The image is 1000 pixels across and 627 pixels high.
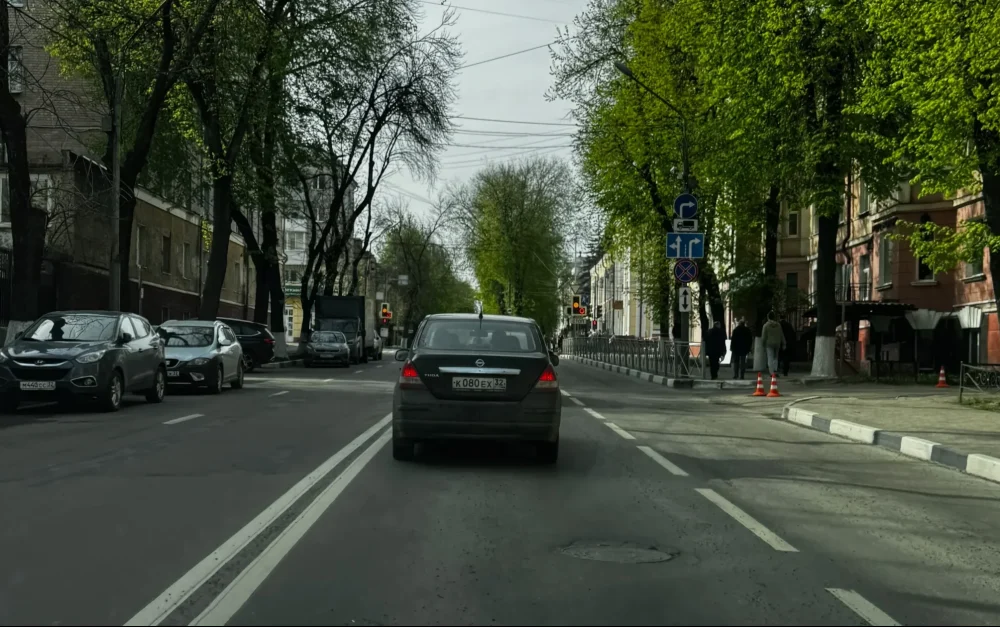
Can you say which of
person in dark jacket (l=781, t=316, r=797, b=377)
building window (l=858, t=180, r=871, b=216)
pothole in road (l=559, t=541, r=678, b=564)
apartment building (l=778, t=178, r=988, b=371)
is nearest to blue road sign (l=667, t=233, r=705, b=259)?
apartment building (l=778, t=178, r=988, b=371)

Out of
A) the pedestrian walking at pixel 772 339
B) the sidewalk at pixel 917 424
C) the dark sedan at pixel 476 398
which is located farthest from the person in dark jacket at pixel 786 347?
the dark sedan at pixel 476 398

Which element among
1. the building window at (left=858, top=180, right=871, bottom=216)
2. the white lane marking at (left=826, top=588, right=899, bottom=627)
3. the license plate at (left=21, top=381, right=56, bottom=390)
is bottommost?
the white lane marking at (left=826, top=588, right=899, bottom=627)

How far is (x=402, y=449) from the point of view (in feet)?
36.4

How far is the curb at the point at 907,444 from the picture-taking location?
11.8 metres

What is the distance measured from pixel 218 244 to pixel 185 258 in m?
20.3

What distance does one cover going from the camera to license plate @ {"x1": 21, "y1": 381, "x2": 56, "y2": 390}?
16.9m

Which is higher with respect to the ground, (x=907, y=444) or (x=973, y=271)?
(x=973, y=271)

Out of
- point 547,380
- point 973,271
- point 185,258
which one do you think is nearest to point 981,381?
point 973,271

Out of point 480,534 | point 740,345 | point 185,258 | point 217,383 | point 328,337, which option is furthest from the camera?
point 185,258

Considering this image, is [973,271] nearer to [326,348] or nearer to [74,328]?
[326,348]

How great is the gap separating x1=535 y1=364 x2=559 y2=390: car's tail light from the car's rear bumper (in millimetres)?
68

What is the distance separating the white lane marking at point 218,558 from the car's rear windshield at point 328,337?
3379 centimetres

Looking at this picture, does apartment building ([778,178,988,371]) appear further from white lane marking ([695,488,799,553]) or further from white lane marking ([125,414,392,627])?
white lane marking ([125,414,392,627])

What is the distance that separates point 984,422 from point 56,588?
14285 mm
